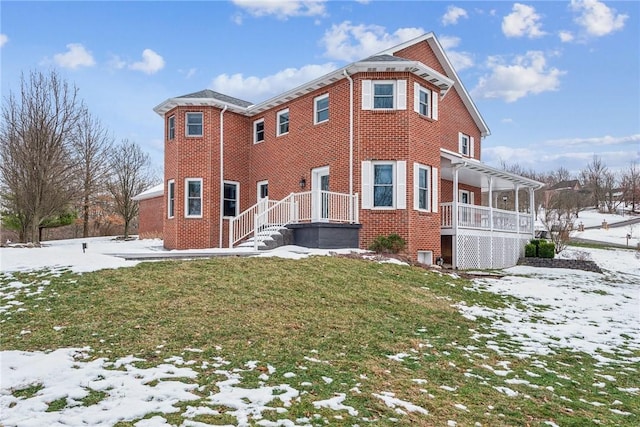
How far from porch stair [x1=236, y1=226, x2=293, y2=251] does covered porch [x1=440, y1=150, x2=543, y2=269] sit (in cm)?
584

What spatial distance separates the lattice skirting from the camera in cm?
1516

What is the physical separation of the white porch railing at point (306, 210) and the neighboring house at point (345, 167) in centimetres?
4

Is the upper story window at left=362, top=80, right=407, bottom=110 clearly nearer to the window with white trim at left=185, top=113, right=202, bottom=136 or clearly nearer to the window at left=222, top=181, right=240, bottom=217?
the window at left=222, top=181, right=240, bottom=217

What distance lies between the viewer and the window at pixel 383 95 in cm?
1358

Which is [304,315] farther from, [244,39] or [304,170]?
[244,39]

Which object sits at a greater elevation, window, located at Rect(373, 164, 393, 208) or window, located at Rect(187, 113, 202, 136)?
window, located at Rect(187, 113, 202, 136)

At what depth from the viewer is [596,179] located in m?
57.0

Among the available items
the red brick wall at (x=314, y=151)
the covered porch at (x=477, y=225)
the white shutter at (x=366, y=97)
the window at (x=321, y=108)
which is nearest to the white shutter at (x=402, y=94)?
the red brick wall at (x=314, y=151)

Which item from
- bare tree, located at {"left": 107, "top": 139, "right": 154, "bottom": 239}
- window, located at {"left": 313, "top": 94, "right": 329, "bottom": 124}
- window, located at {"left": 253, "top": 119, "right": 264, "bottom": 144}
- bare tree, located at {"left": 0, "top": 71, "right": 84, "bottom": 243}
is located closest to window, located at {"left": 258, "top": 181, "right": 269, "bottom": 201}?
window, located at {"left": 253, "top": 119, "right": 264, "bottom": 144}

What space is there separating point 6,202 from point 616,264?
31.7 m

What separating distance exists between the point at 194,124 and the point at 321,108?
5272mm

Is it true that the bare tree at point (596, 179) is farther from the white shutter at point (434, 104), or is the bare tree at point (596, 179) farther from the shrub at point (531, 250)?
the white shutter at point (434, 104)

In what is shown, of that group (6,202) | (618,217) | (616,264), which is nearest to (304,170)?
(616,264)

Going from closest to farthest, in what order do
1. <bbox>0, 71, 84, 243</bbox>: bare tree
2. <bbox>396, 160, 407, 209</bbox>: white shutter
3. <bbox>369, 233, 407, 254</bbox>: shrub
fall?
<bbox>369, 233, 407, 254</bbox>: shrub < <bbox>396, 160, 407, 209</bbox>: white shutter < <bbox>0, 71, 84, 243</bbox>: bare tree
